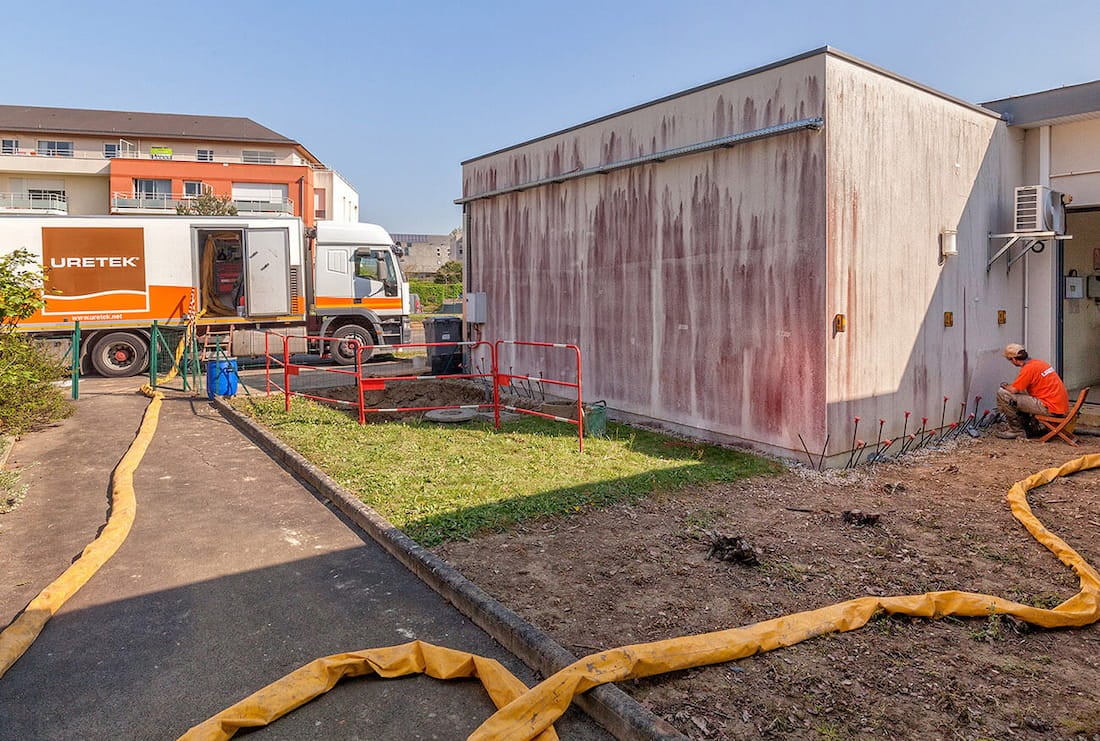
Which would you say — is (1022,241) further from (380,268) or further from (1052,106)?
(380,268)

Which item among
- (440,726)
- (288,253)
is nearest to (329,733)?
(440,726)

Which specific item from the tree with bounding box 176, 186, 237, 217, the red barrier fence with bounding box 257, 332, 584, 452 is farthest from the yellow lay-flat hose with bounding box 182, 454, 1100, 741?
the tree with bounding box 176, 186, 237, 217

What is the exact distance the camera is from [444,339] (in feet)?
49.0

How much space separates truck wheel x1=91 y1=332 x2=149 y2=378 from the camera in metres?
16.5

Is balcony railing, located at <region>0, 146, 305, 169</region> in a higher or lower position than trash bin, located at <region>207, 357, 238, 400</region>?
higher

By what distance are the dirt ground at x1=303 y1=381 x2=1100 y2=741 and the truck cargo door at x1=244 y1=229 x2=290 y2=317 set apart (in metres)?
13.4

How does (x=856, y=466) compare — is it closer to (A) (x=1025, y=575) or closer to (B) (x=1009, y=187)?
(A) (x=1025, y=575)

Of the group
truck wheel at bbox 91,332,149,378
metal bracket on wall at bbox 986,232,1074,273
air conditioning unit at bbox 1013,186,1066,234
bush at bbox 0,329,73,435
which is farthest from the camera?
truck wheel at bbox 91,332,149,378

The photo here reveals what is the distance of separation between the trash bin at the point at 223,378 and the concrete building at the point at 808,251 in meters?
5.38

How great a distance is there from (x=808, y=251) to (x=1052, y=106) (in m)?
4.97

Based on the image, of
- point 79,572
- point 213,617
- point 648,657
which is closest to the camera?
point 648,657

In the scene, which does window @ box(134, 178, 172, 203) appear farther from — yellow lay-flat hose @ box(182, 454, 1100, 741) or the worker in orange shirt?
yellow lay-flat hose @ box(182, 454, 1100, 741)

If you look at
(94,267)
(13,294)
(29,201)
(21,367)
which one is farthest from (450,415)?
(29,201)

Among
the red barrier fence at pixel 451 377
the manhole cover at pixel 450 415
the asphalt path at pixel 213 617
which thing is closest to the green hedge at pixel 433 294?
the red barrier fence at pixel 451 377
